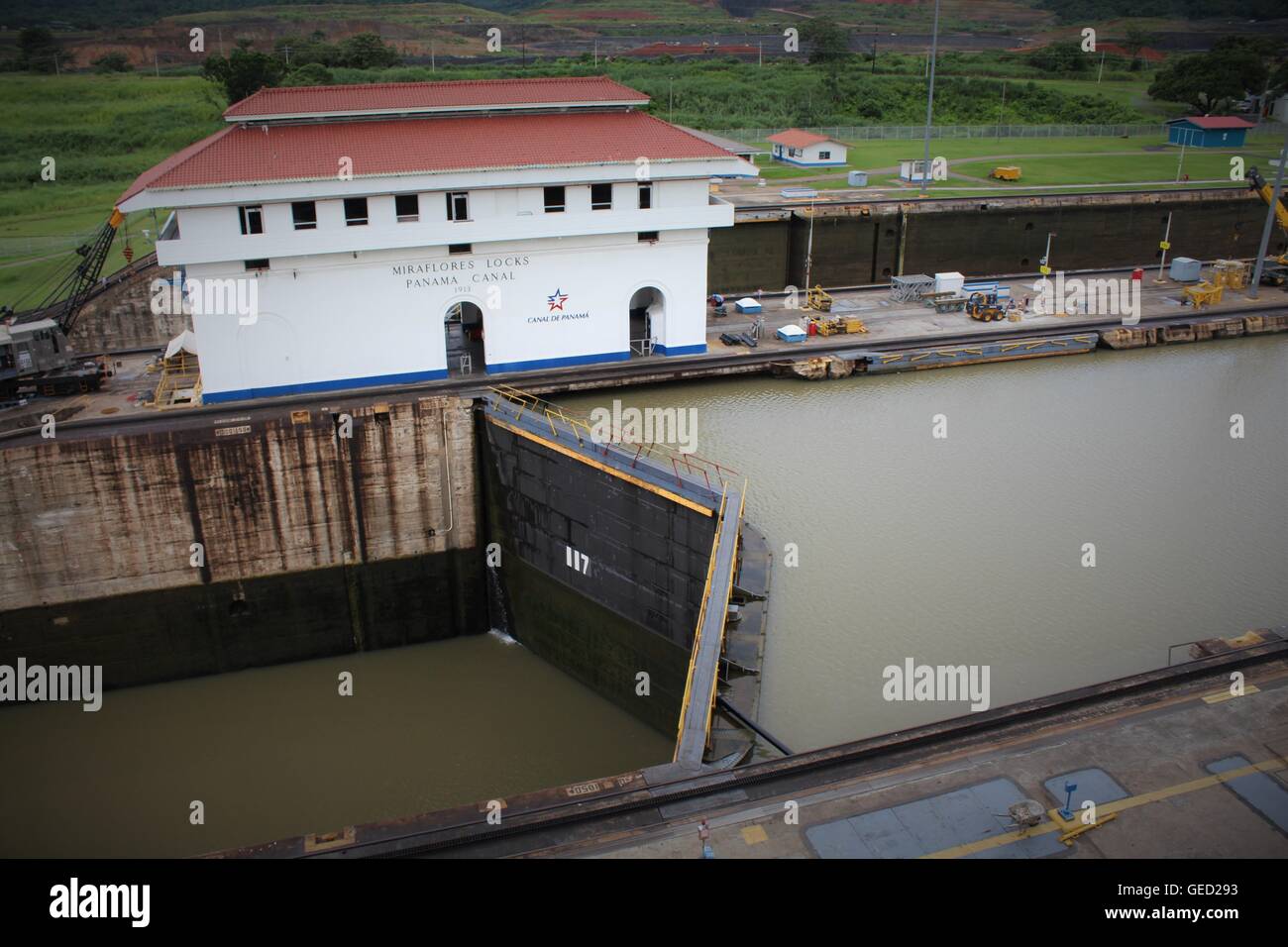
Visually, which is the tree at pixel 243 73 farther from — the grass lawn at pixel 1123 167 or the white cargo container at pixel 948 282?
the white cargo container at pixel 948 282

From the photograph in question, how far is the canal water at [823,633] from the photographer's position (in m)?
17.1

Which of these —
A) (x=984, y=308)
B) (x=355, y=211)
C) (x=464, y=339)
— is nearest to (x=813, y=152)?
(x=984, y=308)

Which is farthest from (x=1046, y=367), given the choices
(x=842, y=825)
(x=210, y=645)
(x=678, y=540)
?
(x=210, y=645)

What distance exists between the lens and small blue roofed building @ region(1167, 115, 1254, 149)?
2288 inches

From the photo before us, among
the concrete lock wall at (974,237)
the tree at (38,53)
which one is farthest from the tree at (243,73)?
the concrete lock wall at (974,237)

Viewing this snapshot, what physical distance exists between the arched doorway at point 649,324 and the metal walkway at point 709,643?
8807 mm

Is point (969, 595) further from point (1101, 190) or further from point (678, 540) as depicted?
point (1101, 190)

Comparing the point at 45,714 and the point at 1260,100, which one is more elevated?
the point at 1260,100

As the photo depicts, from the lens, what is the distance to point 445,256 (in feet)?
77.8

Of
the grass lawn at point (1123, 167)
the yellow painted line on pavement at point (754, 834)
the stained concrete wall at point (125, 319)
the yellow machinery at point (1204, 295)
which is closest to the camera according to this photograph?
the yellow painted line on pavement at point (754, 834)

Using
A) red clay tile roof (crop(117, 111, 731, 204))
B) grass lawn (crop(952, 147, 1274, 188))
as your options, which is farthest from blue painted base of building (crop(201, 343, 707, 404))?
grass lawn (crop(952, 147, 1274, 188))

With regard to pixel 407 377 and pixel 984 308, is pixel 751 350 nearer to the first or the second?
pixel 984 308

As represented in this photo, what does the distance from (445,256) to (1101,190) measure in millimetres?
32525
